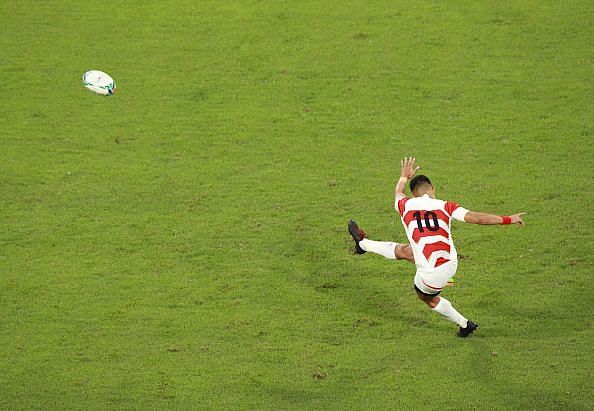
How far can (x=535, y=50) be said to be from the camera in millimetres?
15297

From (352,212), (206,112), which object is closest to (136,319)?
(352,212)

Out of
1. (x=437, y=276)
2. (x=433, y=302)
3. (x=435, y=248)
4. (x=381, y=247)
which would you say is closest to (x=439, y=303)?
(x=433, y=302)

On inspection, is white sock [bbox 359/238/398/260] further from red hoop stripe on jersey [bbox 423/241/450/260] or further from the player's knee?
red hoop stripe on jersey [bbox 423/241/450/260]

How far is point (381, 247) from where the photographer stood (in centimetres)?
1055

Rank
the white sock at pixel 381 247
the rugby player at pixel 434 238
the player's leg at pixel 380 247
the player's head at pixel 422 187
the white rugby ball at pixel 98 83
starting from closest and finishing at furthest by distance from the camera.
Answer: the rugby player at pixel 434 238, the player's head at pixel 422 187, the player's leg at pixel 380 247, the white sock at pixel 381 247, the white rugby ball at pixel 98 83

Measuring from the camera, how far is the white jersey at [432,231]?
957 centimetres

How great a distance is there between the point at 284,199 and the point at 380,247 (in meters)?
2.41

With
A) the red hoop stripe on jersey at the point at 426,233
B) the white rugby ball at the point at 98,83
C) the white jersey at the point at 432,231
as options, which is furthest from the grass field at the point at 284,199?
the red hoop stripe on jersey at the point at 426,233

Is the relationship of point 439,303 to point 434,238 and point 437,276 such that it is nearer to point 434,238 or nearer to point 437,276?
point 437,276

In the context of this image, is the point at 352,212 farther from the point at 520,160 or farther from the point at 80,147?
the point at 80,147

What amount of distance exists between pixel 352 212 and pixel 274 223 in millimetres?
1013

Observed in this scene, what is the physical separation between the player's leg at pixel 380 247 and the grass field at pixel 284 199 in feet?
1.77

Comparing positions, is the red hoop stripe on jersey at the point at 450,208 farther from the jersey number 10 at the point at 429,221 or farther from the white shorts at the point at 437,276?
the white shorts at the point at 437,276

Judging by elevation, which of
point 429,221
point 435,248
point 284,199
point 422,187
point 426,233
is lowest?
point 435,248
